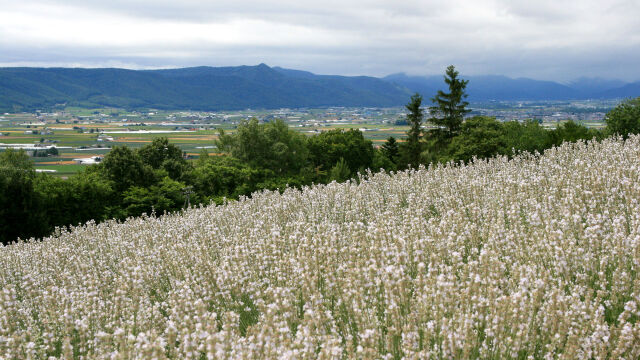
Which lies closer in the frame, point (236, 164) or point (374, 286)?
point (374, 286)

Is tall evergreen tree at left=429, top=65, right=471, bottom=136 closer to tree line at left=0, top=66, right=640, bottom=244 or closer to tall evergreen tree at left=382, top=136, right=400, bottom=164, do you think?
tree line at left=0, top=66, right=640, bottom=244

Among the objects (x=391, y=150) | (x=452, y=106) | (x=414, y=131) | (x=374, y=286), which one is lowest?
(x=391, y=150)

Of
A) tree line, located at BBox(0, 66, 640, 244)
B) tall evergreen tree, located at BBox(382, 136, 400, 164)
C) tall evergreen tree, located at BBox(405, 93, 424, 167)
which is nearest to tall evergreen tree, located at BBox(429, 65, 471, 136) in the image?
tree line, located at BBox(0, 66, 640, 244)

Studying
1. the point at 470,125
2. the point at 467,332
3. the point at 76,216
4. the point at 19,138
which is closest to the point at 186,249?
the point at 467,332

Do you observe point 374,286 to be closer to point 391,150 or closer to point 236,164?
point 236,164

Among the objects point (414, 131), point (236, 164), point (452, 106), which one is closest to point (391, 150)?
point (414, 131)

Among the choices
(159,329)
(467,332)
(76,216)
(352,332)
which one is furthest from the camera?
(76,216)

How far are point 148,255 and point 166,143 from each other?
5069 cm

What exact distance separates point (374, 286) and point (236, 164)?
54.1 m

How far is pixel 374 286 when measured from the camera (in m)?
4.62

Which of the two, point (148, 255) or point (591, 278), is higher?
point (591, 278)

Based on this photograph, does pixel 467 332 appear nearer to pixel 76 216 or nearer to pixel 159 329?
pixel 159 329

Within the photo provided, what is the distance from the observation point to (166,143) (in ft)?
183

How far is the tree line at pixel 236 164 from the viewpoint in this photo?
3794 cm
